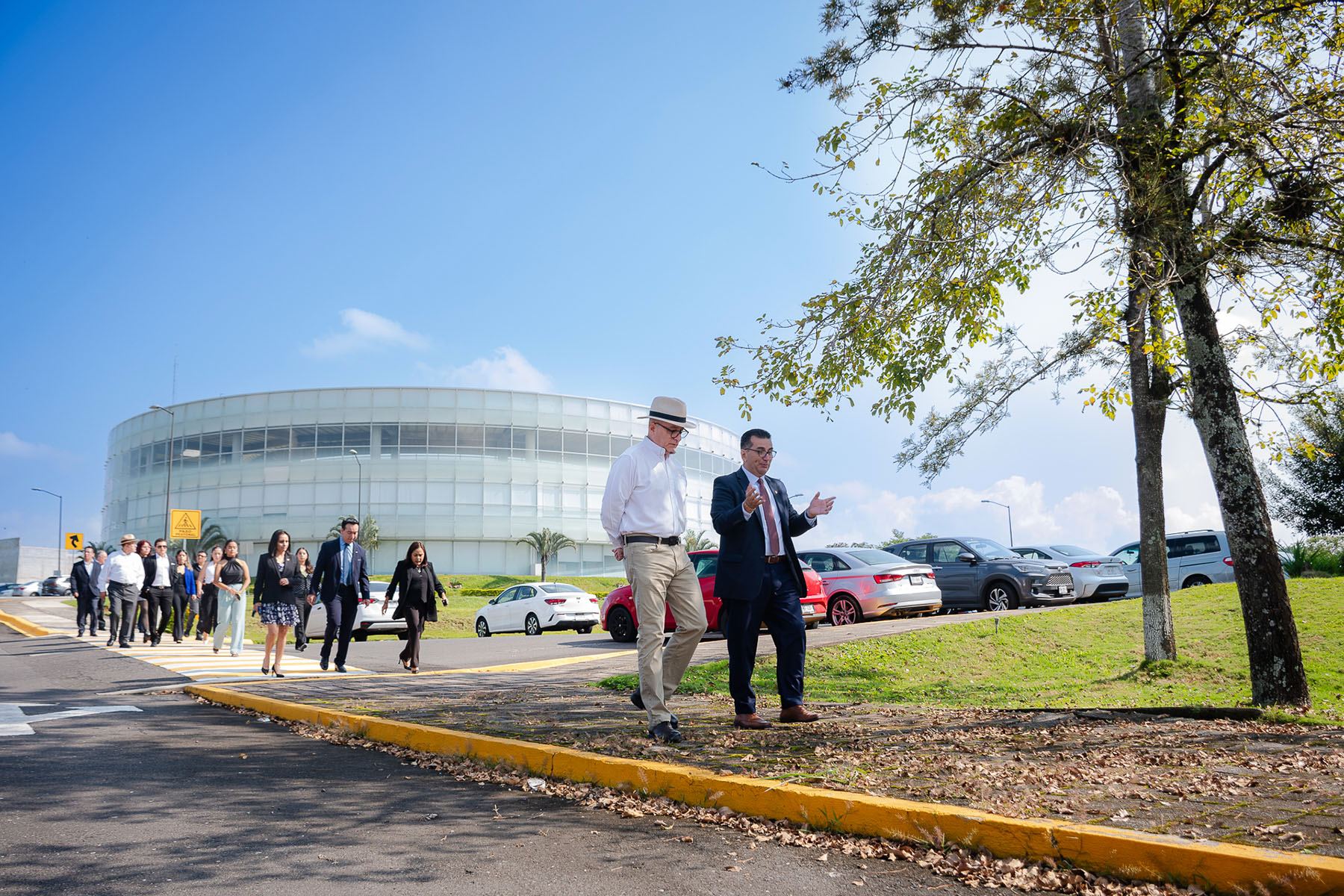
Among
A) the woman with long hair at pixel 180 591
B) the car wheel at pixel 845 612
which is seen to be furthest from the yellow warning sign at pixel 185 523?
the car wheel at pixel 845 612

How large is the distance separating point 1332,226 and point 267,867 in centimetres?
923

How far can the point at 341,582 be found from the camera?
11820 mm

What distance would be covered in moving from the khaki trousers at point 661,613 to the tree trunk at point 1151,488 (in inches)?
261

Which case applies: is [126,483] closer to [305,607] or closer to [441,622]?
[441,622]

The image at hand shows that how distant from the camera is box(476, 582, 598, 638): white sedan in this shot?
76.8 ft

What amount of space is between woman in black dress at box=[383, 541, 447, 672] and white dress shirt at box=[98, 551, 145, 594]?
24.5 feet

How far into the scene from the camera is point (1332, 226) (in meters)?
7.93

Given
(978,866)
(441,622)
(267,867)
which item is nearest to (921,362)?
(978,866)

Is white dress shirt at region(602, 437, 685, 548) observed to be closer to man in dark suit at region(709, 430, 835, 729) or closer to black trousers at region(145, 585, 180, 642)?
man in dark suit at region(709, 430, 835, 729)

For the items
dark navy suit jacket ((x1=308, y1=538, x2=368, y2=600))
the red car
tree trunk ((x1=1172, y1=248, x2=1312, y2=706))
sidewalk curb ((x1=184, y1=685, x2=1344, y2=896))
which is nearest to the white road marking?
dark navy suit jacket ((x1=308, y1=538, x2=368, y2=600))

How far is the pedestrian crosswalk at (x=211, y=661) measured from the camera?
1200cm

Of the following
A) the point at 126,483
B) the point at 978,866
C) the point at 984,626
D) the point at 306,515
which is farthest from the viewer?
the point at 126,483

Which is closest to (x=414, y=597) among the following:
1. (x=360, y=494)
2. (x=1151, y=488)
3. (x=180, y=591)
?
(x=1151, y=488)

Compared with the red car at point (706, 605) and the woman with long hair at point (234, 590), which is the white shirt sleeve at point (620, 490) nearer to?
the red car at point (706, 605)
